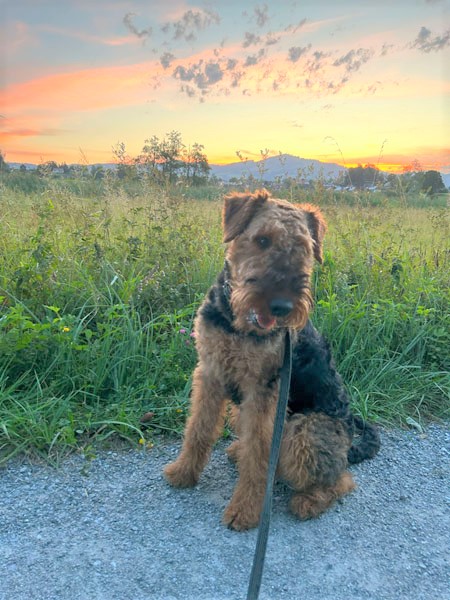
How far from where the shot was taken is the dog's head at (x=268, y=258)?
2.29 m

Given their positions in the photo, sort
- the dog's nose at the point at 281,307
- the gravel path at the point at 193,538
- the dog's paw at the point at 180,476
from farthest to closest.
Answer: the dog's paw at the point at 180,476, the dog's nose at the point at 281,307, the gravel path at the point at 193,538

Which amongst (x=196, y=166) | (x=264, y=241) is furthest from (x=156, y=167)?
(x=264, y=241)

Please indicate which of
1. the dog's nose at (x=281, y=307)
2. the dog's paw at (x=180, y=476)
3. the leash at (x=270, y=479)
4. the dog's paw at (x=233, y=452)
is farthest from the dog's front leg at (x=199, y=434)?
the dog's nose at (x=281, y=307)

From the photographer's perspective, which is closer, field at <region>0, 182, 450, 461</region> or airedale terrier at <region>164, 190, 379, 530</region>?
airedale terrier at <region>164, 190, 379, 530</region>

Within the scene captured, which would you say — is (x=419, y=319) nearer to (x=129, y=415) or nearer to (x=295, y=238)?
(x=295, y=238)

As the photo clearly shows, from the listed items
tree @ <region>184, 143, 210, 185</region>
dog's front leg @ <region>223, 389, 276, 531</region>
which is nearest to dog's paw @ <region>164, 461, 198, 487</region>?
dog's front leg @ <region>223, 389, 276, 531</region>

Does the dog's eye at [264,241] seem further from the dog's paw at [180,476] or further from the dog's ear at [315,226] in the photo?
the dog's paw at [180,476]

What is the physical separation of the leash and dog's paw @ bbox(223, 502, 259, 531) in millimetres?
255

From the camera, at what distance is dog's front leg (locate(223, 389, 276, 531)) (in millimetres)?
2582

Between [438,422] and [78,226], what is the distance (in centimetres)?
393

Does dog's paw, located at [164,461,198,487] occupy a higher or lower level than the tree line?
lower

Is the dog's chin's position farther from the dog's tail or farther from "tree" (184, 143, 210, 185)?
"tree" (184, 143, 210, 185)

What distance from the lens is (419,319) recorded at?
169 inches

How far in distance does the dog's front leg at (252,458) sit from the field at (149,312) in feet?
2.71
